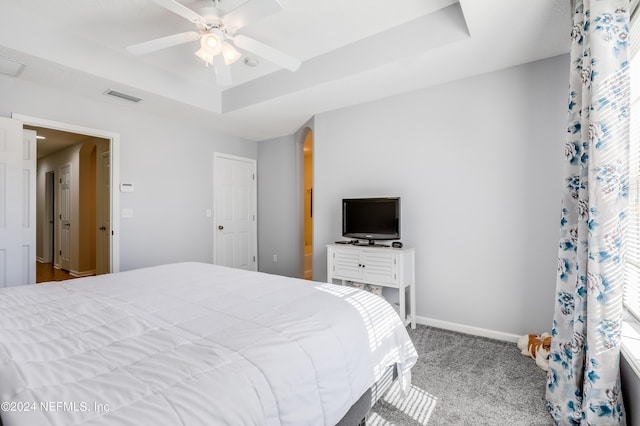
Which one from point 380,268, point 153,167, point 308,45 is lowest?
point 380,268

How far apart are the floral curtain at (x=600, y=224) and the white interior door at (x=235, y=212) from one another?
13.8 ft

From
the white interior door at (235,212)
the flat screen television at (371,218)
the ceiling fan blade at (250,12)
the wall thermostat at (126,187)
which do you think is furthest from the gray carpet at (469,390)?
the wall thermostat at (126,187)

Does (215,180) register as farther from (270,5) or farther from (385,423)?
(385,423)

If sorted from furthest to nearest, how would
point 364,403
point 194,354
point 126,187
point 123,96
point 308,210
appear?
point 308,210 < point 126,187 < point 123,96 < point 364,403 < point 194,354

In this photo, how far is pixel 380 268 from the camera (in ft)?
10.2

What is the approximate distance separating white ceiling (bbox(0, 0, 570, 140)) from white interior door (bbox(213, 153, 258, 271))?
1.40 meters

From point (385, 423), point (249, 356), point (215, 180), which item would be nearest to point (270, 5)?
point (249, 356)

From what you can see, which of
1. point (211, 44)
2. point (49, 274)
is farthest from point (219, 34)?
point (49, 274)

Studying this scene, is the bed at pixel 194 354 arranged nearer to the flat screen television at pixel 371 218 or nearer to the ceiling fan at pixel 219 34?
the flat screen television at pixel 371 218

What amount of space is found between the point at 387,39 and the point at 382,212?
5.30 ft

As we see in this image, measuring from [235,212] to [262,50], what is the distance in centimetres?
312

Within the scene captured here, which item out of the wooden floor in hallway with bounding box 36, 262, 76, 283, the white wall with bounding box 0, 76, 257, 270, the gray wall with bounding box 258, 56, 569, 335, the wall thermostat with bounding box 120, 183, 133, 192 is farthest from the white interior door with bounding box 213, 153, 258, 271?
the wooden floor in hallway with bounding box 36, 262, 76, 283

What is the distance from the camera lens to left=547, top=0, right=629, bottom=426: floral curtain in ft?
4.61

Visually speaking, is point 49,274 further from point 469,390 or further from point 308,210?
point 469,390
